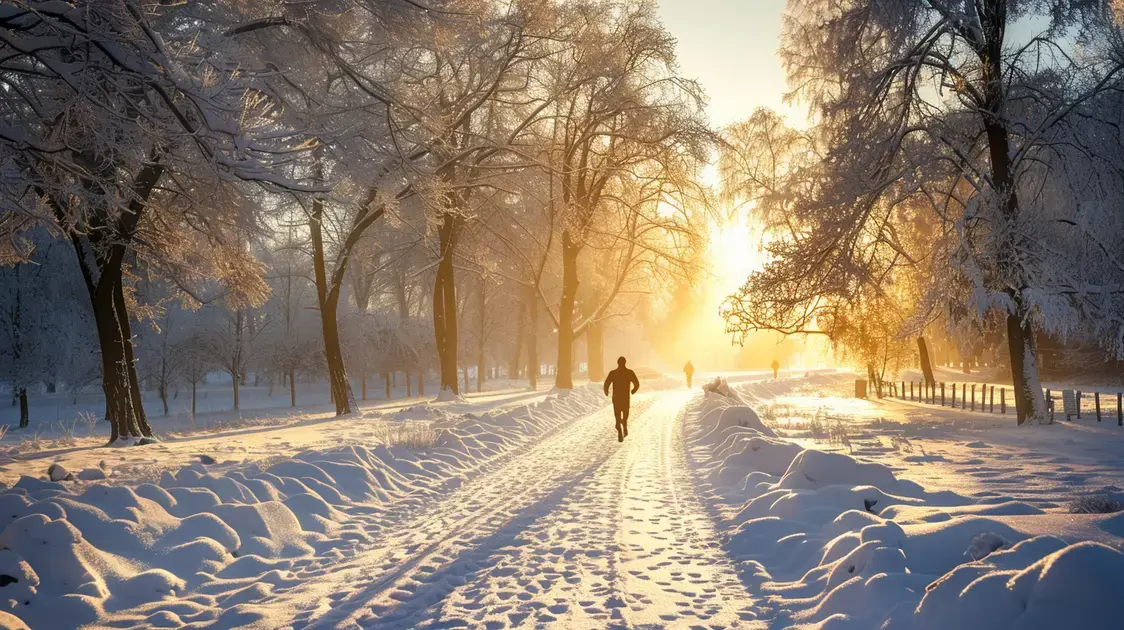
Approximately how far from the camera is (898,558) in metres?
4.65

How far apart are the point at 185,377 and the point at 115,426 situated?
35.4 m

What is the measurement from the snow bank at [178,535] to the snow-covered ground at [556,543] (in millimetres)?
20

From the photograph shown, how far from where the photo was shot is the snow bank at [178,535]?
4746mm

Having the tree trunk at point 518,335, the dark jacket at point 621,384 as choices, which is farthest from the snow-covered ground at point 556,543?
the tree trunk at point 518,335

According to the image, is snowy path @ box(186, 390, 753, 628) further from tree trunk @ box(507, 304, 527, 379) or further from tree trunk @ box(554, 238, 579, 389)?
tree trunk @ box(507, 304, 527, 379)

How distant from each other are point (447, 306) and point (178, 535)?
19.9 m

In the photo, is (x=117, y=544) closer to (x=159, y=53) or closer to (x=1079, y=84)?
(x=159, y=53)

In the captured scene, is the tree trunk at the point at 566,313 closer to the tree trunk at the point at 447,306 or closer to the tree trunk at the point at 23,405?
the tree trunk at the point at 447,306

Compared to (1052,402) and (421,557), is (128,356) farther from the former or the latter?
(1052,402)

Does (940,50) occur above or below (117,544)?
above

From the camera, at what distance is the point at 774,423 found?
19875mm

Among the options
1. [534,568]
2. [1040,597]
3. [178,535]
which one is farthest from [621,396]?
[1040,597]

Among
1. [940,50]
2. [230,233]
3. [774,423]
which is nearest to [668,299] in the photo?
[774,423]

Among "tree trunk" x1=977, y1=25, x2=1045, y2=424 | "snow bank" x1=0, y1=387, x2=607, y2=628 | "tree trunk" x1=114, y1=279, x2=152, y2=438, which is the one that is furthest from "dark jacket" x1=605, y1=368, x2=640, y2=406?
"tree trunk" x1=114, y1=279, x2=152, y2=438
